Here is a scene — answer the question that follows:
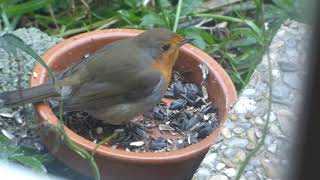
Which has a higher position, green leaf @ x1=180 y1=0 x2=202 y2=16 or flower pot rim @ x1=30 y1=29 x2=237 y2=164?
green leaf @ x1=180 y1=0 x2=202 y2=16

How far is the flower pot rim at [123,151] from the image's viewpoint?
2.40 metres

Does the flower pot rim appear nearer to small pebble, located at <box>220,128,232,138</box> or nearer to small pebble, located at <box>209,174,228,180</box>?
small pebble, located at <box>220,128,232,138</box>

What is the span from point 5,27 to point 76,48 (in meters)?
0.69

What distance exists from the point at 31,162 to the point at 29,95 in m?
0.33

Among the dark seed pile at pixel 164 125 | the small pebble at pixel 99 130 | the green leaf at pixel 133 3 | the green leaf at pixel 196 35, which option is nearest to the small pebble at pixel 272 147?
the dark seed pile at pixel 164 125

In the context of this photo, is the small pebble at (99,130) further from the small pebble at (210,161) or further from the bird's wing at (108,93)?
the small pebble at (210,161)

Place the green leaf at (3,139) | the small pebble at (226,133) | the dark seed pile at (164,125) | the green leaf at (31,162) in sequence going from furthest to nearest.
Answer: the dark seed pile at (164,125)
the green leaf at (3,139)
the green leaf at (31,162)
the small pebble at (226,133)

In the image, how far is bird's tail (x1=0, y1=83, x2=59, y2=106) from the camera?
8.50ft

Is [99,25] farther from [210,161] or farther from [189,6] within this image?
[210,161]

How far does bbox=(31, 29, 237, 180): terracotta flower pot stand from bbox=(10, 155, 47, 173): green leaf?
0.14 m

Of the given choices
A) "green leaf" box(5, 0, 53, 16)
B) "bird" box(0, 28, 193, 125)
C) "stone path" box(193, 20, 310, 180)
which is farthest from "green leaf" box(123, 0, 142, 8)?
"stone path" box(193, 20, 310, 180)

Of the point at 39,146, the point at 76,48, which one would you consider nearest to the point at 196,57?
the point at 76,48

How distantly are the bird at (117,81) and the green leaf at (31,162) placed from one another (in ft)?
0.89

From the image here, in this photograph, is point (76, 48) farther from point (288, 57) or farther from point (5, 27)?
point (288, 57)
